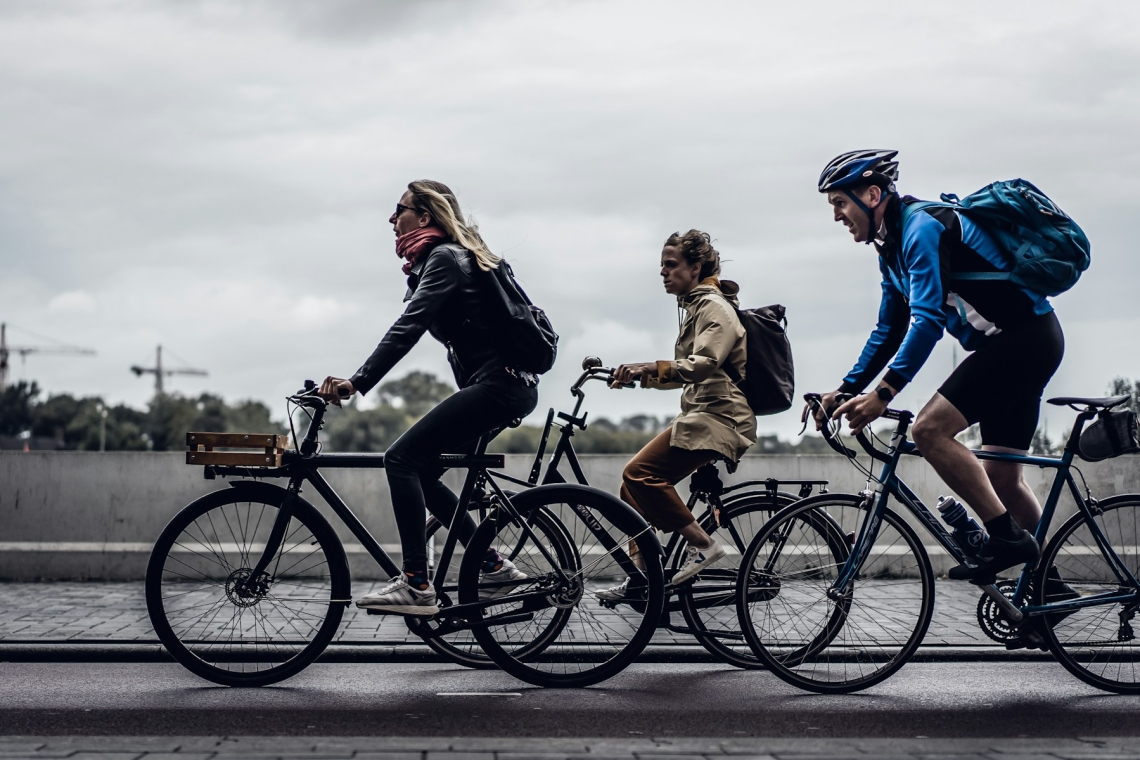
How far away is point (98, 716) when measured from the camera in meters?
5.02

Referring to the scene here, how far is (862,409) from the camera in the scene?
5.30m

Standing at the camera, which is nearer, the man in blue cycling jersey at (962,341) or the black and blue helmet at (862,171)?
the man in blue cycling jersey at (962,341)

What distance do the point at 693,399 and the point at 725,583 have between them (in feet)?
2.83

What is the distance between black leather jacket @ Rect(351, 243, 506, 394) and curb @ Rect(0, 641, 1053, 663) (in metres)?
1.48

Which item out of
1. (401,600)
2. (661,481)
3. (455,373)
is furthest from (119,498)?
(661,481)

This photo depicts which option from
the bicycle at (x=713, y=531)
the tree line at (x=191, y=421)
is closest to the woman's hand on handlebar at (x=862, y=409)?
the bicycle at (x=713, y=531)

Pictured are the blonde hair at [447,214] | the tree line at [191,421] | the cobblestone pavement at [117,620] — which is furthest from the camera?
the tree line at [191,421]

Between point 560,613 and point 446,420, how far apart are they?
993mm

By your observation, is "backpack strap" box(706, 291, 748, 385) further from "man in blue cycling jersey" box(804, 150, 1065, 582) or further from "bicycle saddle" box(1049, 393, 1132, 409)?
"bicycle saddle" box(1049, 393, 1132, 409)

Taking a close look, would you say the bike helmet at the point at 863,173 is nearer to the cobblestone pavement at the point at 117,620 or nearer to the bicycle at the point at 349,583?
the bicycle at the point at 349,583

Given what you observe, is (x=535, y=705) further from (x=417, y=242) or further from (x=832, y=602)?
(x=417, y=242)

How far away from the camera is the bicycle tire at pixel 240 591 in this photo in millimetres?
5566

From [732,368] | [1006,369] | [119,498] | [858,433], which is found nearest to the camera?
[1006,369]

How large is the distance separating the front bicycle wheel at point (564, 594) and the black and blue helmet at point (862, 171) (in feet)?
5.57
